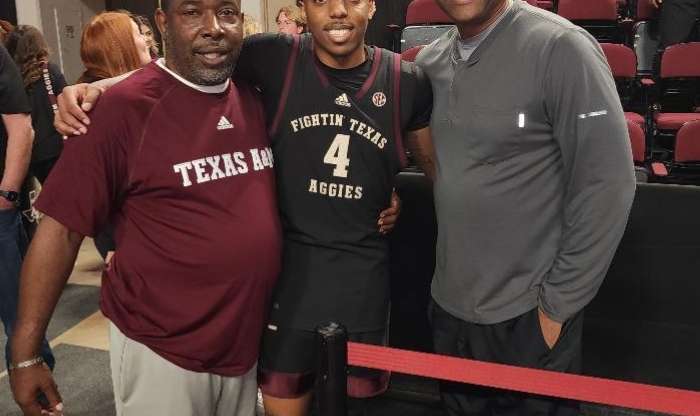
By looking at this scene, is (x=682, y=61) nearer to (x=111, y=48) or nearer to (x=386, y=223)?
(x=386, y=223)

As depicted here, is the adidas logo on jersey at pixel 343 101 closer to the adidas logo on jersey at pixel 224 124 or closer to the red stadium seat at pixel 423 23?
the adidas logo on jersey at pixel 224 124

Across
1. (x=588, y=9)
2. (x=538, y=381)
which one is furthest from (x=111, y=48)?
(x=588, y=9)

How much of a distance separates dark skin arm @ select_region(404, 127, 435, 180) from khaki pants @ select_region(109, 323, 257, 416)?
0.79 meters

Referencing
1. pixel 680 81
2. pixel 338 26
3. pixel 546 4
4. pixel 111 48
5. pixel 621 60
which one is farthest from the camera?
pixel 546 4

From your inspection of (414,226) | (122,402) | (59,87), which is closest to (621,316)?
(414,226)

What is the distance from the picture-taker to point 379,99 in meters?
1.58

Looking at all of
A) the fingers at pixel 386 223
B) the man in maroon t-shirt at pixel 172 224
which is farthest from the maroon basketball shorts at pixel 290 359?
the fingers at pixel 386 223

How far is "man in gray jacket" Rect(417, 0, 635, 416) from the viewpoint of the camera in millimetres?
1406

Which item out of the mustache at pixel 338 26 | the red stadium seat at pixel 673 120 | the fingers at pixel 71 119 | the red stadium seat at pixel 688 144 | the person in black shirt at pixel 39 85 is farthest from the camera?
the red stadium seat at pixel 673 120

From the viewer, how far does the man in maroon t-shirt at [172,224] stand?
1.34m

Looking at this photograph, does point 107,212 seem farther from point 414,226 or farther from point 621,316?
point 621,316

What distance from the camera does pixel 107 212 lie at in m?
1.36

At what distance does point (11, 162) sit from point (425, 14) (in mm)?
4052

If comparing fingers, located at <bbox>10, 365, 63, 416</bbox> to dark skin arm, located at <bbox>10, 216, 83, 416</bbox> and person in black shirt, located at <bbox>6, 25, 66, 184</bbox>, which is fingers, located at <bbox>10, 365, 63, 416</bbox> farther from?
person in black shirt, located at <bbox>6, 25, 66, 184</bbox>
